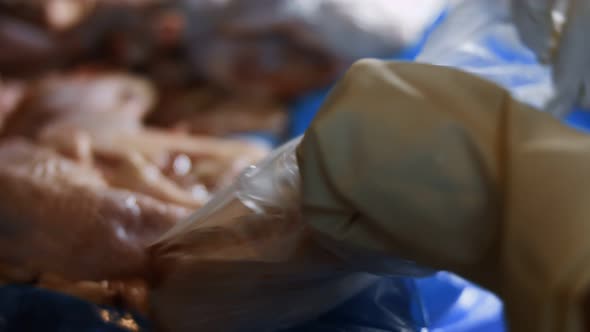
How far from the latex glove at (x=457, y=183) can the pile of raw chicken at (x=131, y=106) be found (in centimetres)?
26

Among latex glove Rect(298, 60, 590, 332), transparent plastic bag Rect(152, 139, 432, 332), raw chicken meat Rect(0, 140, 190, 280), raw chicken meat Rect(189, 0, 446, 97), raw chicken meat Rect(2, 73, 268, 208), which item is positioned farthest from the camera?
raw chicken meat Rect(189, 0, 446, 97)

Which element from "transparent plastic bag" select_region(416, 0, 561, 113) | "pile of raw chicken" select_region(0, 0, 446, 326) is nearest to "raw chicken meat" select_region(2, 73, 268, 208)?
"pile of raw chicken" select_region(0, 0, 446, 326)

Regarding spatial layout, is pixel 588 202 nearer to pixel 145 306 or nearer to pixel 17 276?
pixel 145 306

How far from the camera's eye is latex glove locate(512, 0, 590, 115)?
1.24 feet

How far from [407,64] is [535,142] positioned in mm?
79

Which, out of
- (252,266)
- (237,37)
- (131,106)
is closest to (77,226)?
(252,266)

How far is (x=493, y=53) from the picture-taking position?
43 centimetres

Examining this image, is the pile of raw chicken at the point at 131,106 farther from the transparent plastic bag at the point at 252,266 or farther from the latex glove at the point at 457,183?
the latex glove at the point at 457,183

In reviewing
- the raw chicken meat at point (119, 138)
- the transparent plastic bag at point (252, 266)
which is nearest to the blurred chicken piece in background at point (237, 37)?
the raw chicken meat at point (119, 138)

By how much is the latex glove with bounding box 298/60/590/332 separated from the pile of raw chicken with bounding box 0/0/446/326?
257mm

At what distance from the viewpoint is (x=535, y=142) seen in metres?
0.26

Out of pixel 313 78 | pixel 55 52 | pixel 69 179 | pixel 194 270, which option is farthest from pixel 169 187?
pixel 55 52

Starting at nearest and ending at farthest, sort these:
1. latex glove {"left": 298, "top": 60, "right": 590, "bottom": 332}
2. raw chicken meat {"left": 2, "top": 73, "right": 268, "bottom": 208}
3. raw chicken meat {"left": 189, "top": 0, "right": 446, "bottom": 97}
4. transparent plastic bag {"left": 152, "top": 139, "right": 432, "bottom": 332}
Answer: latex glove {"left": 298, "top": 60, "right": 590, "bottom": 332} < transparent plastic bag {"left": 152, "top": 139, "right": 432, "bottom": 332} < raw chicken meat {"left": 2, "top": 73, "right": 268, "bottom": 208} < raw chicken meat {"left": 189, "top": 0, "right": 446, "bottom": 97}

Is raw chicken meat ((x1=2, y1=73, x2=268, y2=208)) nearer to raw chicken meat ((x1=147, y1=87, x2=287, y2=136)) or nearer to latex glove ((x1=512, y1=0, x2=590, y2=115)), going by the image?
raw chicken meat ((x1=147, y1=87, x2=287, y2=136))
